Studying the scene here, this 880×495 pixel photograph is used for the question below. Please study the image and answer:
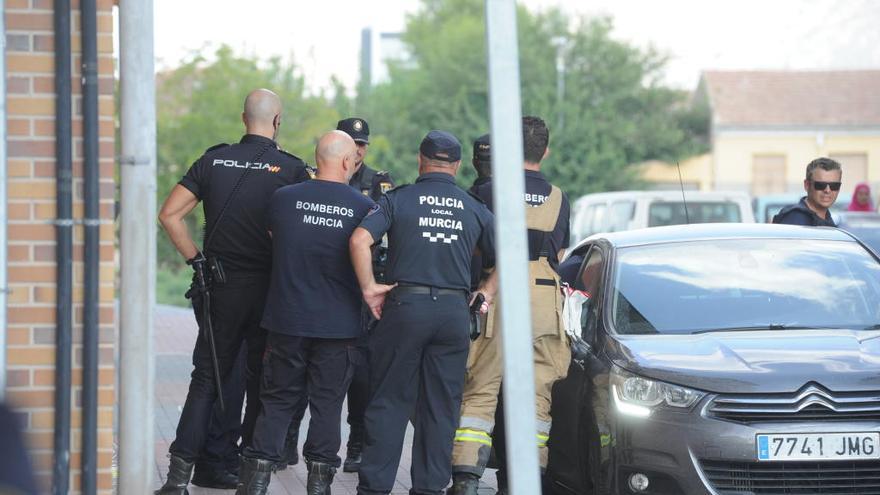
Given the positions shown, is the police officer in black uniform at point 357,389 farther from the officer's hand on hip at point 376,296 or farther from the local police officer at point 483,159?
the officer's hand on hip at point 376,296

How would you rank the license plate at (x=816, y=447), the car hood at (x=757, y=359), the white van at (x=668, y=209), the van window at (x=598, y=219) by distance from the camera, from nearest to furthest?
1. the license plate at (x=816, y=447)
2. the car hood at (x=757, y=359)
3. the white van at (x=668, y=209)
4. the van window at (x=598, y=219)

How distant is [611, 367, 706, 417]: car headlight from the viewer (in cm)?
624

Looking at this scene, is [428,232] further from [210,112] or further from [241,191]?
[210,112]

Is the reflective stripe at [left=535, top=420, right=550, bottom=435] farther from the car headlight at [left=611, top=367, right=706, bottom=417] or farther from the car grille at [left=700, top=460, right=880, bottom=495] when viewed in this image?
the car grille at [left=700, top=460, right=880, bottom=495]

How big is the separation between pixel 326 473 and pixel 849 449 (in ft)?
7.97

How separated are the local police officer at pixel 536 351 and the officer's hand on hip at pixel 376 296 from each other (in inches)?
26.5

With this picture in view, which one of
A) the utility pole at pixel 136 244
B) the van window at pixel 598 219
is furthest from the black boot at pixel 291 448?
the van window at pixel 598 219

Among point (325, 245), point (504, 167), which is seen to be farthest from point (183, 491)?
point (504, 167)

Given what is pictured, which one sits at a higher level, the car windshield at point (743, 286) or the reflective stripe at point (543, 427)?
the car windshield at point (743, 286)

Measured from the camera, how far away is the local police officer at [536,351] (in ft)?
23.0

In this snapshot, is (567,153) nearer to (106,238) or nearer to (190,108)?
(190,108)

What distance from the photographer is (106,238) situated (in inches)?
198

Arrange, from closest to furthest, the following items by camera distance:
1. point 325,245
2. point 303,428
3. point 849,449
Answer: point 849,449 → point 325,245 → point 303,428

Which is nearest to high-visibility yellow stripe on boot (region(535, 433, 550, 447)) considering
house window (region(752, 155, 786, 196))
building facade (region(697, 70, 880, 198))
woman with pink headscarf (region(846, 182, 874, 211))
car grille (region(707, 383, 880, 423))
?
car grille (region(707, 383, 880, 423))
